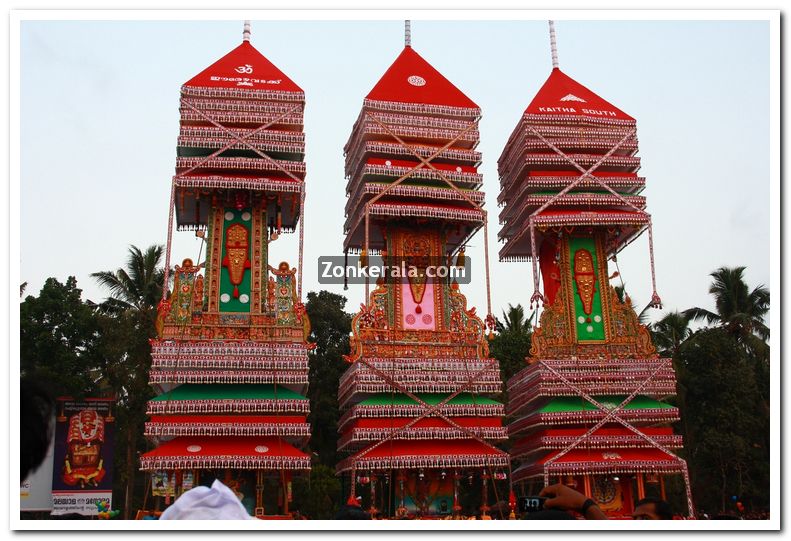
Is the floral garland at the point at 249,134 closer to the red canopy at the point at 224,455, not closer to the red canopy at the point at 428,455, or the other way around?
the red canopy at the point at 224,455

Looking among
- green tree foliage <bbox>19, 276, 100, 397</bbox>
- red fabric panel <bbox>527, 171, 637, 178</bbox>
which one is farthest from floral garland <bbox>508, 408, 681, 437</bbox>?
green tree foliage <bbox>19, 276, 100, 397</bbox>

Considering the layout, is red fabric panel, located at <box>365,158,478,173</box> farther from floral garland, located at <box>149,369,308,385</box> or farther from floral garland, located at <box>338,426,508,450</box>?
floral garland, located at <box>338,426,508,450</box>

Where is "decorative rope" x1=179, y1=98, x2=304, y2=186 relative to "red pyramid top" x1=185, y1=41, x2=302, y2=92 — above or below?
below

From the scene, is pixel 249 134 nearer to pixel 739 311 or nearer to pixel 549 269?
pixel 549 269

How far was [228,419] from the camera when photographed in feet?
78.5

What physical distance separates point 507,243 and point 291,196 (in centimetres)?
930

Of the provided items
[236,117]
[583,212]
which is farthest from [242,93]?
[583,212]

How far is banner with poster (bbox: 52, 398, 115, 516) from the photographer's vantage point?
25891 millimetres

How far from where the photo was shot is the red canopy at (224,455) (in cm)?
2295

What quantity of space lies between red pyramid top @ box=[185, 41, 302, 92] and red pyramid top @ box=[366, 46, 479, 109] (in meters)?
3.25

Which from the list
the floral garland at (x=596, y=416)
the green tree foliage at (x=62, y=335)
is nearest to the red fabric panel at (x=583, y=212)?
the floral garland at (x=596, y=416)

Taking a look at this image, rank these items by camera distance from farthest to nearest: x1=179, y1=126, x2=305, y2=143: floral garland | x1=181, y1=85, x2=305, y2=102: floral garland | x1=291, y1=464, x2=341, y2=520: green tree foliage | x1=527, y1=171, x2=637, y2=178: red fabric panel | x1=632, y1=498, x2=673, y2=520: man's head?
x1=527, y1=171, x2=637, y2=178: red fabric panel → x1=181, y1=85, x2=305, y2=102: floral garland → x1=291, y1=464, x2=341, y2=520: green tree foliage → x1=179, y1=126, x2=305, y2=143: floral garland → x1=632, y1=498, x2=673, y2=520: man's head

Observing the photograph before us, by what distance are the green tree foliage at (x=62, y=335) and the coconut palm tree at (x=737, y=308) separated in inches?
1013

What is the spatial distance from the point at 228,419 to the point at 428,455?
5.97 metres
